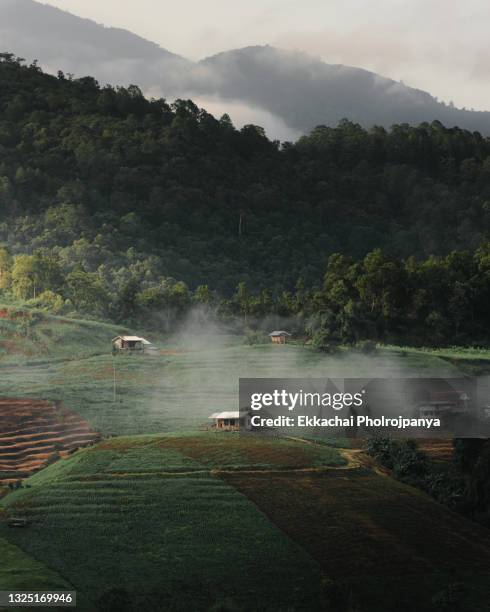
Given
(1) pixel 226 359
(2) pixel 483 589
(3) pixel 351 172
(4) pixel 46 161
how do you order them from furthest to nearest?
(3) pixel 351 172, (4) pixel 46 161, (1) pixel 226 359, (2) pixel 483 589

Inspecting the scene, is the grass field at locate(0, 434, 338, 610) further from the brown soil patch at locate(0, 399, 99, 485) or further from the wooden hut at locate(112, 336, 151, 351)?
the wooden hut at locate(112, 336, 151, 351)

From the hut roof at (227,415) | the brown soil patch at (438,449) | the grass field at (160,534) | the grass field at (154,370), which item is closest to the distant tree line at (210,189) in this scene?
the grass field at (154,370)

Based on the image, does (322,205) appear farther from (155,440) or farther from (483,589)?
(483,589)

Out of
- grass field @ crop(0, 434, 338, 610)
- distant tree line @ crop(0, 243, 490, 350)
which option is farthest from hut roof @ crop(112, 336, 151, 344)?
grass field @ crop(0, 434, 338, 610)

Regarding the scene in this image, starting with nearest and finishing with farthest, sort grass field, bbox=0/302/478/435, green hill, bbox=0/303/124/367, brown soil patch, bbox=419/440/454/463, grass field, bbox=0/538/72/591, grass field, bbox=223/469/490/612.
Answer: grass field, bbox=0/538/72/591
grass field, bbox=223/469/490/612
brown soil patch, bbox=419/440/454/463
grass field, bbox=0/302/478/435
green hill, bbox=0/303/124/367

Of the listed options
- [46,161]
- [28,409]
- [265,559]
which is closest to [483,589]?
[265,559]
